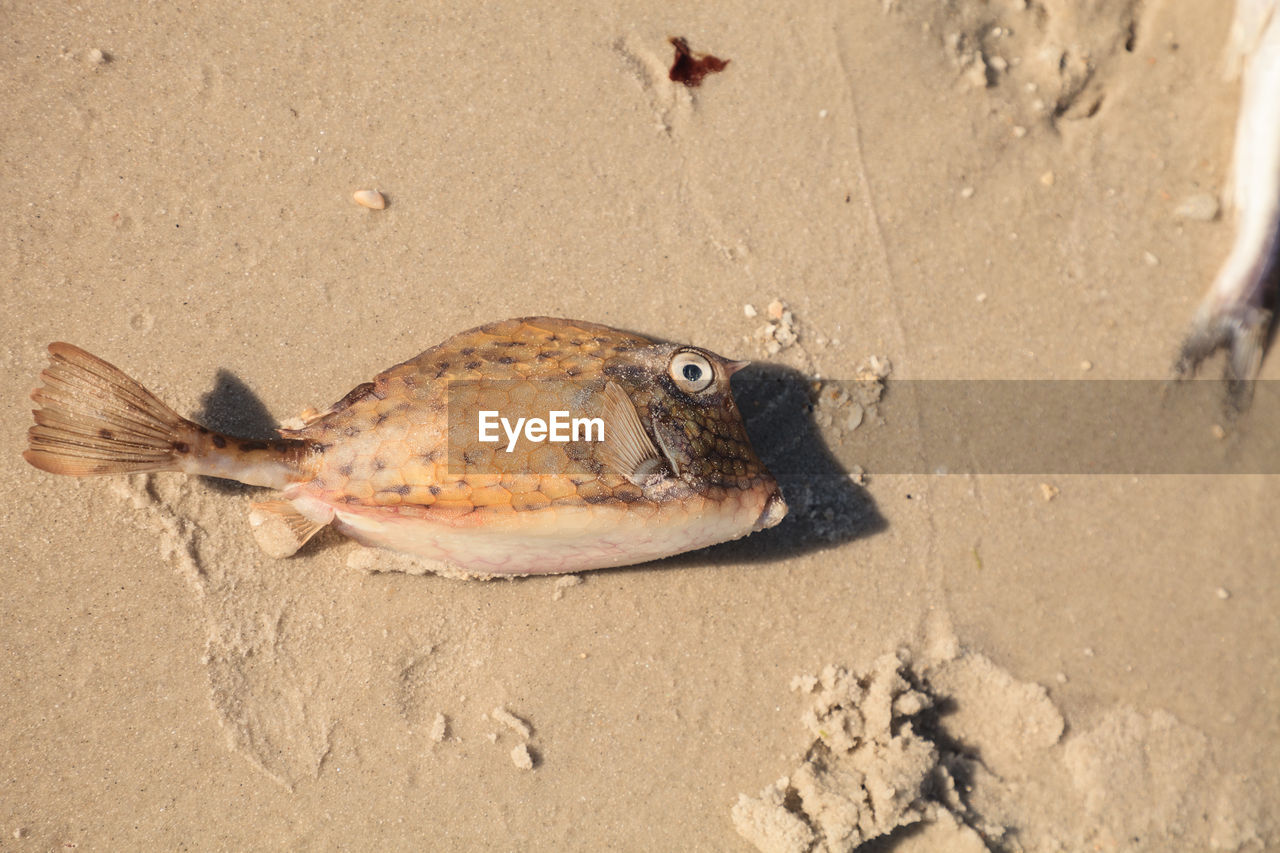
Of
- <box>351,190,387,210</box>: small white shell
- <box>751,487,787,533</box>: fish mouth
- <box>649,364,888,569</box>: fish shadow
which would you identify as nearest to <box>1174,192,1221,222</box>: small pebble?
<box>649,364,888,569</box>: fish shadow

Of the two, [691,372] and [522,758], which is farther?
[522,758]

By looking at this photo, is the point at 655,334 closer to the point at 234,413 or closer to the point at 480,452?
the point at 480,452

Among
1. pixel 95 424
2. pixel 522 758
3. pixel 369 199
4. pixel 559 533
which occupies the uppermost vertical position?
pixel 369 199

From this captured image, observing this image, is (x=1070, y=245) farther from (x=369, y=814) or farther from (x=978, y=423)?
(x=369, y=814)

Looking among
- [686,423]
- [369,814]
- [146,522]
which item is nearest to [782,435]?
[686,423]
